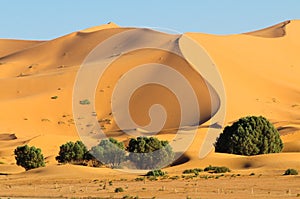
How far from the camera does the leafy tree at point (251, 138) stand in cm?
6072

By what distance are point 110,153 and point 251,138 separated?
1161cm

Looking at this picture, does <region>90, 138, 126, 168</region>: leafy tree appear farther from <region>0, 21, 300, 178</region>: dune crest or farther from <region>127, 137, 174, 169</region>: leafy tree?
<region>0, 21, 300, 178</region>: dune crest

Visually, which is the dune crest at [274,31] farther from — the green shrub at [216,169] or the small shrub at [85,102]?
the green shrub at [216,169]

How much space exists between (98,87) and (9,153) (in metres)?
32.4

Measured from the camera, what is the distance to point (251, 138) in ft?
201

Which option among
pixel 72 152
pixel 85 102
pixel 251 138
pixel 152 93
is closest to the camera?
pixel 251 138

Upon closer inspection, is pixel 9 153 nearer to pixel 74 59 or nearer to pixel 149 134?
pixel 149 134

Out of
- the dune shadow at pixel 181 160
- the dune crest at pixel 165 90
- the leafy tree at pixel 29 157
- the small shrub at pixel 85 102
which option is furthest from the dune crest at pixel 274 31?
the leafy tree at pixel 29 157

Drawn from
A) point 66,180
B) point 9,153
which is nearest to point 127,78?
point 9,153

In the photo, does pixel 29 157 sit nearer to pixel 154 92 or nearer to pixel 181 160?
pixel 181 160

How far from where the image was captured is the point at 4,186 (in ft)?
162

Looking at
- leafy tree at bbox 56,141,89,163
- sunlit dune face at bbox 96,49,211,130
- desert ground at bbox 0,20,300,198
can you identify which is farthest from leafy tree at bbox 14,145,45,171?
sunlit dune face at bbox 96,49,211,130

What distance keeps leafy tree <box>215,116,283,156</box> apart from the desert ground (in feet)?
6.26

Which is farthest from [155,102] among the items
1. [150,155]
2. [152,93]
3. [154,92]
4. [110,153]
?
[150,155]
